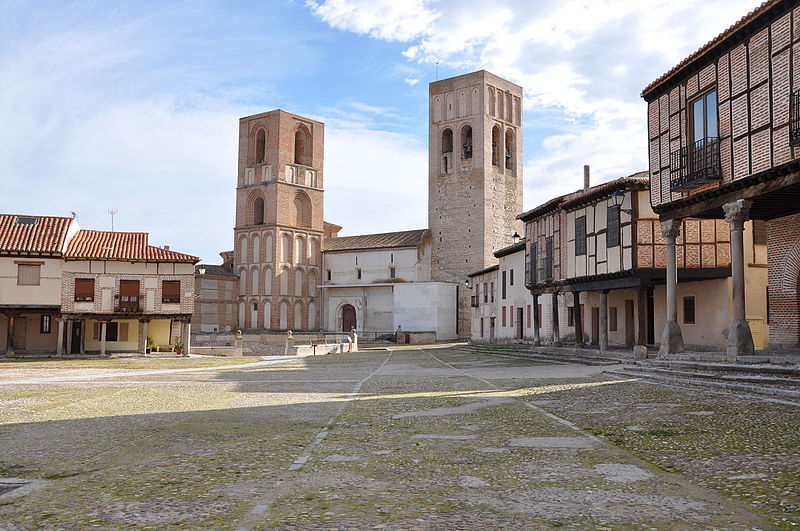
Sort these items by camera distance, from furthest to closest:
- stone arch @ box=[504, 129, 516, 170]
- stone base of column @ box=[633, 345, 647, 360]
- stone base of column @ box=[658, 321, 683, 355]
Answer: stone arch @ box=[504, 129, 516, 170] < stone base of column @ box=[633, 345, 647, 360] < stone base of column @ box=[658, 321, 683, 355]

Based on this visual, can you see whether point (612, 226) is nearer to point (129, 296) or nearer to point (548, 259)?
point (548, 259)

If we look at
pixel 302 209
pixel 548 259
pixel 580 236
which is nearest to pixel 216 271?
pixel 302 209

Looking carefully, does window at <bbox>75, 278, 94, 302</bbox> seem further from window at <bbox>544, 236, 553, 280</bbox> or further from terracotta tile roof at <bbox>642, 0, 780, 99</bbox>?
terracotta tile roof at <bbox>642, 0, 780, 99</bbox>

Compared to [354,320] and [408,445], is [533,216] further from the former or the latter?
[354,320]

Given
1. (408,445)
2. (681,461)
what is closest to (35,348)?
(408,445)

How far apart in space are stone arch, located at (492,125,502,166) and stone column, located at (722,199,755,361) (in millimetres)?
50815

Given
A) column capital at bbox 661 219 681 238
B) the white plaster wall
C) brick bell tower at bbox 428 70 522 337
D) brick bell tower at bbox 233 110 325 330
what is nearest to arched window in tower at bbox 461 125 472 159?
brick bell tower at bbox 428 70 522 337

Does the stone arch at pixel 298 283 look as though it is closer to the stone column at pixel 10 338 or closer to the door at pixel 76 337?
the door at pixel 76 337

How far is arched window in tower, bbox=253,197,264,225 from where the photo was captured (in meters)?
67.1

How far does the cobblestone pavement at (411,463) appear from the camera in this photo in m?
4.43

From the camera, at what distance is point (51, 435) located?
834 cm

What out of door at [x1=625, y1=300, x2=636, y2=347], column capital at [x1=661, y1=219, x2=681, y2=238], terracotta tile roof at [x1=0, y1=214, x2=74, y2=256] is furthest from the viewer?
terracotta tile roof at [x1=0, y1=214, x2=74, y2=256]

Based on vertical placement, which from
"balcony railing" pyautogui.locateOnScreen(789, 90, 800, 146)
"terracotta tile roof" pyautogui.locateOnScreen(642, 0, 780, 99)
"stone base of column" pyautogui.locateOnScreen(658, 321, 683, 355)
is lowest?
"stone base of column" pyautogui.locateOnScreen(658, 321, 683, 355)

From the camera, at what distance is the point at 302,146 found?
69000 mm
